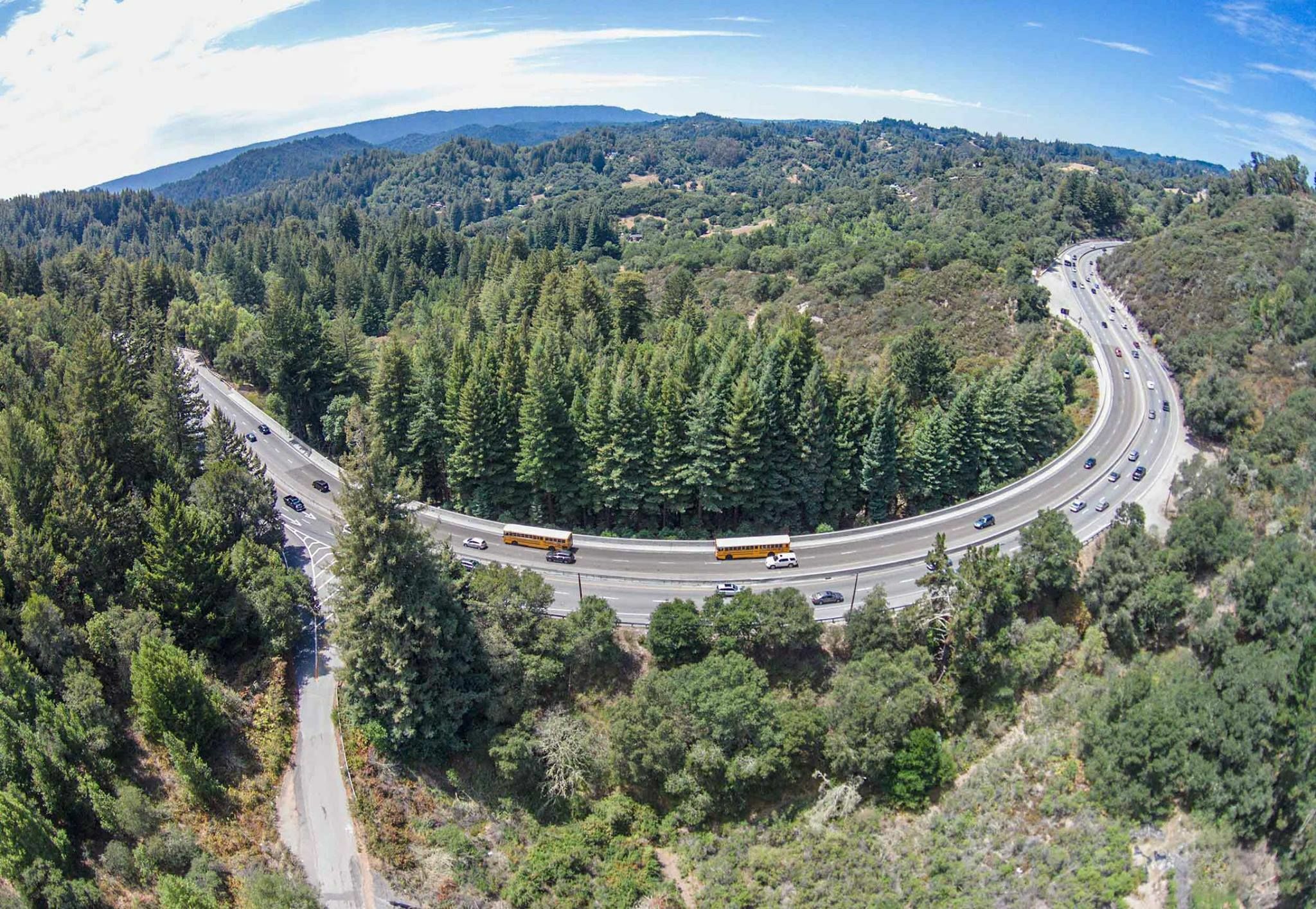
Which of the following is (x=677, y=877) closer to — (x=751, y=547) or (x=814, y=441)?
(x=751, y=547)

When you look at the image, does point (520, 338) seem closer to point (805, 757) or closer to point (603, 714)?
point (603, 714)

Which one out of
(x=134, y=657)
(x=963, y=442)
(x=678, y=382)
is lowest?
(x=134, y=657)

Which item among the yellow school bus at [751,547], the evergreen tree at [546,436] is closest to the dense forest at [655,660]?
the evergreen tree at [546,436]

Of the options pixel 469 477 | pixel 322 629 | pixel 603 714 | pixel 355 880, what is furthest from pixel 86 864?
pixel 469 477

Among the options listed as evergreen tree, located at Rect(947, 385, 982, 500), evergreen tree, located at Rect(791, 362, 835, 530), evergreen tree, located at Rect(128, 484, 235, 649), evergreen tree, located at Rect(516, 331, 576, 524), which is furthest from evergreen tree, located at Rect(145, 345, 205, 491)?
evergreen tree, located at Rect(947, 385, 982, 500)

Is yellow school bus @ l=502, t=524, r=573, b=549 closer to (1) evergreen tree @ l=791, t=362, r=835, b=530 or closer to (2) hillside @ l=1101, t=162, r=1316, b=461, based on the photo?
(1) evergreen tree @ l=791, t=362, r=835, b=530

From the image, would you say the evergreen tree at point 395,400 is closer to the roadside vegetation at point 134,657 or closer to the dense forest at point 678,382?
the dense forest at point 678,382

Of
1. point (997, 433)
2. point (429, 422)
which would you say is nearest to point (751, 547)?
point (997, 433)
